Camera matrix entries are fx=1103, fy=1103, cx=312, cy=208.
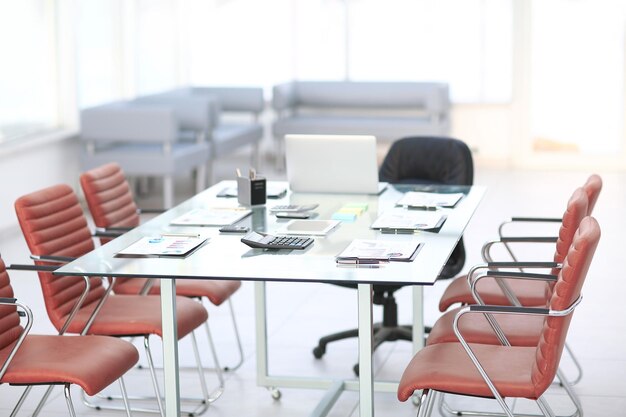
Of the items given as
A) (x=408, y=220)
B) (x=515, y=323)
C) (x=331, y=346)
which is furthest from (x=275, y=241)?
(x=331, y=346)

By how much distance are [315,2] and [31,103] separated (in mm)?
4147

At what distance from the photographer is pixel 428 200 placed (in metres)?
4.98

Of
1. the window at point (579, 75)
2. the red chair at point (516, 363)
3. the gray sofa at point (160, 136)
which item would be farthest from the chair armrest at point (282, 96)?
the red chair at point (516, 363)

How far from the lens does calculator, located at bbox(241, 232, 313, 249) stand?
4090mm

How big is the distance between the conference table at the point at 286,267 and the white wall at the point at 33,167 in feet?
12.1

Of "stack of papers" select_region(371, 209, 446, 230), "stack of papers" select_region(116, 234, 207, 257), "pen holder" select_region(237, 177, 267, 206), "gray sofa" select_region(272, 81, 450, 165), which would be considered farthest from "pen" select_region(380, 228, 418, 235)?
"gray sofa" select_region(272, 81, 450, 165)

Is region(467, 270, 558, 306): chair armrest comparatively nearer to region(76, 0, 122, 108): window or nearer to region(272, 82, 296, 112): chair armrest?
region(76, 0, 122, 108): window

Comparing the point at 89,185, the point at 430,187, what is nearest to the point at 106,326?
the point at 89,185

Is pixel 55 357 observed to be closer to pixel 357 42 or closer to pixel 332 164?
pixel 332 164

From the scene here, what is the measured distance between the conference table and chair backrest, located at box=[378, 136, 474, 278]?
0.74m

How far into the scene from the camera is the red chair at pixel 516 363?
3455 millimetres

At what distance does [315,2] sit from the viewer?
1201 cm

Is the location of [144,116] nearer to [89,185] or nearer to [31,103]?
[31,103]

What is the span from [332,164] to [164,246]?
1.23 meters
